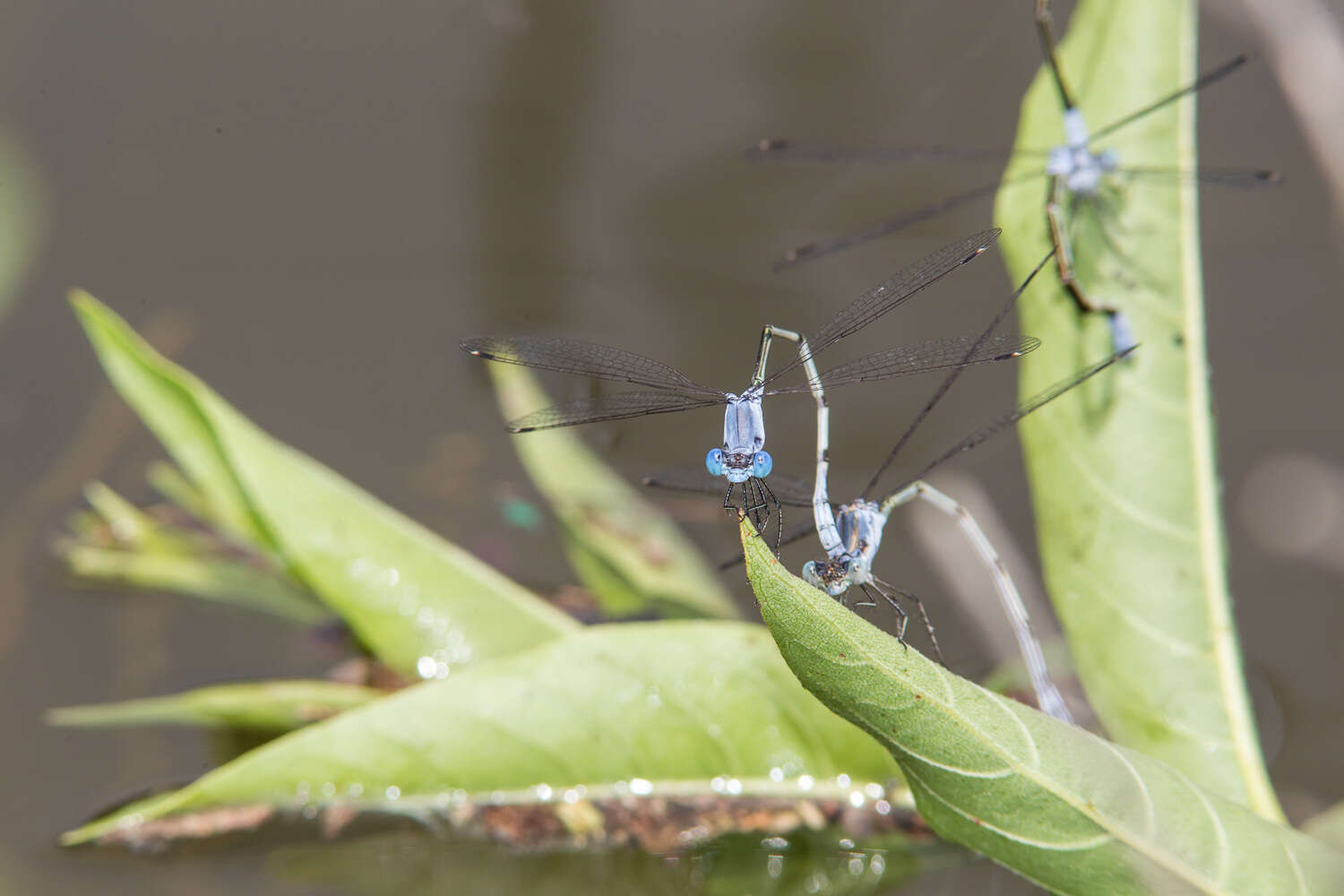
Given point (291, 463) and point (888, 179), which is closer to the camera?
point (291, 463)

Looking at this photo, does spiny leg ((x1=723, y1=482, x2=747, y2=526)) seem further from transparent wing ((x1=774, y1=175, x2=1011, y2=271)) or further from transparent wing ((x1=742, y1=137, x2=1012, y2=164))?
transparent wing ((x1=742, y1=137, x2=1012, y2=164))

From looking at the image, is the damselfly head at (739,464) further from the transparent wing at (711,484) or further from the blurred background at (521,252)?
the blurred background at (521,252)

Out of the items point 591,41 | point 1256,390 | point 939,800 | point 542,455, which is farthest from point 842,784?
point 591,41

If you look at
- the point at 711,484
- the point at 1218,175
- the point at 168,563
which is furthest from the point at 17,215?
the point at 1218,175

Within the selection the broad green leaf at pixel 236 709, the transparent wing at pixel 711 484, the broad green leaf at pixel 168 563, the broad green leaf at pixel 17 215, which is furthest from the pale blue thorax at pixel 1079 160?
the broad green leaf at pixel 17 215

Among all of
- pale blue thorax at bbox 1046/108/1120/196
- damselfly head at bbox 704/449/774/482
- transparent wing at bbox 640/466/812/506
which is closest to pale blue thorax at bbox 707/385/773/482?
damselfly head at bbox 704/449/774/482

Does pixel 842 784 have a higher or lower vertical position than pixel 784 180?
lower

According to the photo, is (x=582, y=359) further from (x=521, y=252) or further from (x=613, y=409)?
(x=521, y=252)

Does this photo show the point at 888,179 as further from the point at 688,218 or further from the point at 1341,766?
the point at 1341,766
